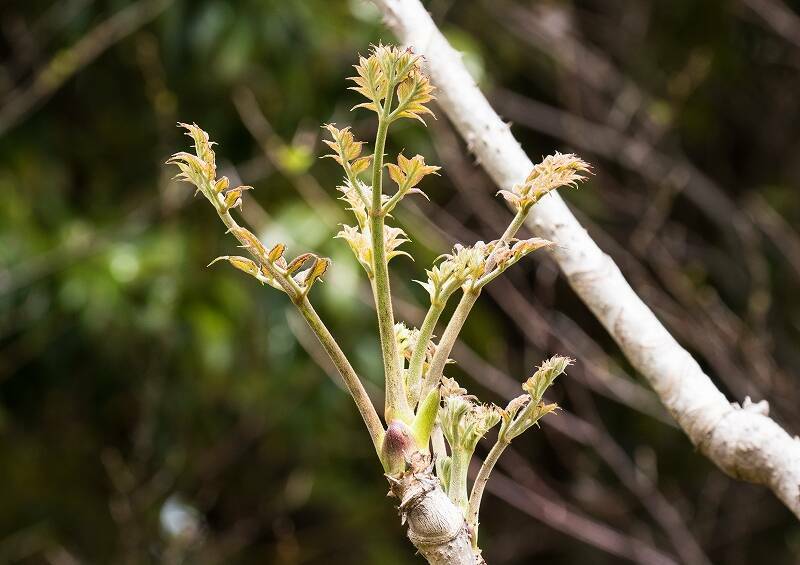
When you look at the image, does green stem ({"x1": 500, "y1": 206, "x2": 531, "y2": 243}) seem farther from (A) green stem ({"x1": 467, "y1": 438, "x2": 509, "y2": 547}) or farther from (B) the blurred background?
(B) the blurred background

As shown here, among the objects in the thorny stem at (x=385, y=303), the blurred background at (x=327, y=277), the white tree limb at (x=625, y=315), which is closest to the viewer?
the thorny stem at (x=385, y=303)

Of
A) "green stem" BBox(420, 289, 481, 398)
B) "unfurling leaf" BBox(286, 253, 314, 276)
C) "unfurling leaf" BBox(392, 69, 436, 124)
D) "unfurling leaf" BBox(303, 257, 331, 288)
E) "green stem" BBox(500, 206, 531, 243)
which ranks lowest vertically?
"green stem" BBox(420, 289, 481, 398)

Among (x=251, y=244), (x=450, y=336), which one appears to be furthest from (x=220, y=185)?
(x=450, y=336)

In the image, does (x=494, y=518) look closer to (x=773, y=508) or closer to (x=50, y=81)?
(x=773, y=508)

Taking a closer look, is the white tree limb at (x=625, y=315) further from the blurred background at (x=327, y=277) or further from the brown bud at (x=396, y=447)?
the blurred background at (x=327, y=277)

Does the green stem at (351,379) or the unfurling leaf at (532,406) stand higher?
the green stem at (351,379)

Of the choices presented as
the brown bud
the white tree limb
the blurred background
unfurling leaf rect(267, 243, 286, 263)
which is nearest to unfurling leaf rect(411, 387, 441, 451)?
the brown bud

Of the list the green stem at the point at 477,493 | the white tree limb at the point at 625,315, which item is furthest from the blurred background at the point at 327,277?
the green stem at the point at 477,493
